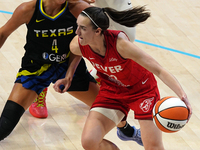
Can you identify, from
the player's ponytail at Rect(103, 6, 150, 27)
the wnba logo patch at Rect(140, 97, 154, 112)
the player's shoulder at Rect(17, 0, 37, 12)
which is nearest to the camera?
the player's ponytail at Rect(103, 6, 150, 27)

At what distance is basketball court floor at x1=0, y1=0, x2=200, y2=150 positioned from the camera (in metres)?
3.72

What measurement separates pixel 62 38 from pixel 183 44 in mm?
2518

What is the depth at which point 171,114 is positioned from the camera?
282 centimetres

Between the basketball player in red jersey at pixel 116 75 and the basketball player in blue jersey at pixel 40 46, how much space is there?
0.20 meters

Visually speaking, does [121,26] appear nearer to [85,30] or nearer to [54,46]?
[54,46]

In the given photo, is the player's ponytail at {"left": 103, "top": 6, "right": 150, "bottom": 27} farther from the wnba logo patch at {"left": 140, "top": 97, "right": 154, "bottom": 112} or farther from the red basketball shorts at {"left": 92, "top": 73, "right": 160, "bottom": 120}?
the wnba logo patch at {"left": 140, "top": 97, "right": 154, "bottom": 112}

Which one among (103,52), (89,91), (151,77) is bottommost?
(89,91)

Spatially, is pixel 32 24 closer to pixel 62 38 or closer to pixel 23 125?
pixel 62 38

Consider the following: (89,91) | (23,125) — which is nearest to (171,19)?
(89,91)

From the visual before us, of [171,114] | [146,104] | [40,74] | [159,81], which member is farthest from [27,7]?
[159,81]

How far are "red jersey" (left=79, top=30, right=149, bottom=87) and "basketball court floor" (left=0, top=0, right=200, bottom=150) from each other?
0.83m

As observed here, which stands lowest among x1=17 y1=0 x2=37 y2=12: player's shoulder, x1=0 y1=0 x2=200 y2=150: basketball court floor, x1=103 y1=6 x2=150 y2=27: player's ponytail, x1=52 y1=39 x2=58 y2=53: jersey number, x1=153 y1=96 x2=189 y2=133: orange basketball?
x1=0 y1=0 x2=200 y2=150: basketball court floor

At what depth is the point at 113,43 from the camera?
2.96 meters

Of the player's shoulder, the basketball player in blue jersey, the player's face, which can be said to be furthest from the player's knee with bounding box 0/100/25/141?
the player's face
